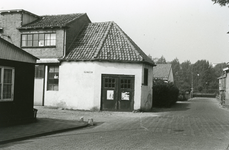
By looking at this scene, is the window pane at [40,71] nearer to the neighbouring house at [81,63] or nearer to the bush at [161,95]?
the neighbouring house at [81,63]

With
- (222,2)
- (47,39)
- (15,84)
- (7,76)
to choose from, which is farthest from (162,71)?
(7,76)

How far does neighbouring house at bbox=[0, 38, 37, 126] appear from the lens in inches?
468

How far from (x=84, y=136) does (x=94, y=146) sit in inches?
76.6

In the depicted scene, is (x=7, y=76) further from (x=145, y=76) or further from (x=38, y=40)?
(x=145, y=76)

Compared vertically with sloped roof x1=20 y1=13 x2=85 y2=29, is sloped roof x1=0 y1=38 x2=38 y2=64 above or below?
below

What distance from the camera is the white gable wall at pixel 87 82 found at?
20594 mm

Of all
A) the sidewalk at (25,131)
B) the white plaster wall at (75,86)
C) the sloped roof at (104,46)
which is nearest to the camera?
the sidewalk at (25,131)

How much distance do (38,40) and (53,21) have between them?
7.16 ft

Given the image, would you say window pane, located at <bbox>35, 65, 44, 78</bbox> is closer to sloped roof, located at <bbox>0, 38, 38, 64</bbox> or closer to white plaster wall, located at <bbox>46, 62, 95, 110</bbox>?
white plaster wall, located at <bbox>46, 62, 95, 110</bbox>

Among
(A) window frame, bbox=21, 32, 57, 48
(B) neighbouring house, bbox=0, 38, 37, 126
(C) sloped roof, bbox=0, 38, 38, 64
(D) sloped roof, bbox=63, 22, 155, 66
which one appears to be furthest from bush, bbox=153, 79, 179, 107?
(C) sloped roof, bbox=0, 38, 38, 64

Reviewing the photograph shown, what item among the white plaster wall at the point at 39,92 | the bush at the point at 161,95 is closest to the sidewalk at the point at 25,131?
the white plaster wall at the point at 39,92

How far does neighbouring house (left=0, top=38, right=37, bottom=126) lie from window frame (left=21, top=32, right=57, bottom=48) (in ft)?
28.6

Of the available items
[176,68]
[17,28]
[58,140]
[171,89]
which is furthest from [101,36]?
[176,68]

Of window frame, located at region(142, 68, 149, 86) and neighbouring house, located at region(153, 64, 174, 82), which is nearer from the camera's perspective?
window frame, located at region(142, 68, 149, 86)
